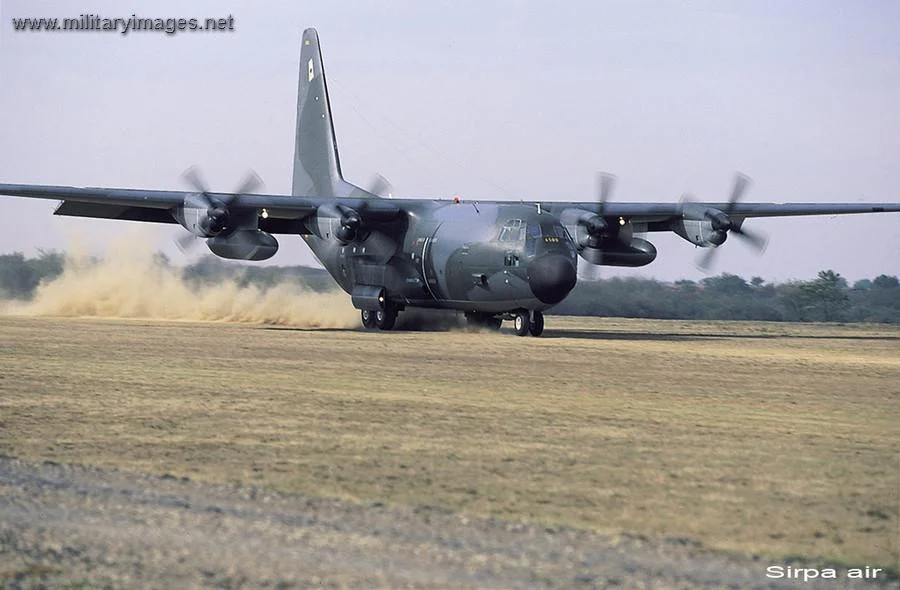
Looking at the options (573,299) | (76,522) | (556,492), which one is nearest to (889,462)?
(556,492)

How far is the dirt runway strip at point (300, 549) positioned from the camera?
757 centimetres

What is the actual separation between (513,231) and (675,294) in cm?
3038

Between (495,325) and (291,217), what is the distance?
7.13 m

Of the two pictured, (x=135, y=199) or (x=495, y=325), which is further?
(x=495, y=325)

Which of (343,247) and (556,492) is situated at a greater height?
(343,247)

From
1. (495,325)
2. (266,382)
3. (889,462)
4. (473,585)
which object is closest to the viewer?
(473,585)

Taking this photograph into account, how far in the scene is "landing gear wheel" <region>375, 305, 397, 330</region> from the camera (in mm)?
41000

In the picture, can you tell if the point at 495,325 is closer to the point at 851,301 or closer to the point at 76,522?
the point at 76,522

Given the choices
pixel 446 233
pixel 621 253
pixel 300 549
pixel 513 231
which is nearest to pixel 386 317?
pixel 446 233

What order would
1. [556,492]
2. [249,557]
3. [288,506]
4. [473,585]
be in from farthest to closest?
[556,492]
[288,506]
[249,557]
[473,585]

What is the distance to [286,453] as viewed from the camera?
13.0m

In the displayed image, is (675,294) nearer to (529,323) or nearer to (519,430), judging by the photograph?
(529,323)

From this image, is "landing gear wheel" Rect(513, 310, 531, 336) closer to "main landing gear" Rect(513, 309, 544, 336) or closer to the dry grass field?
"main landing gear" Rect(513, 309, 544, 336)

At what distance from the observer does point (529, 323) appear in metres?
37.2
